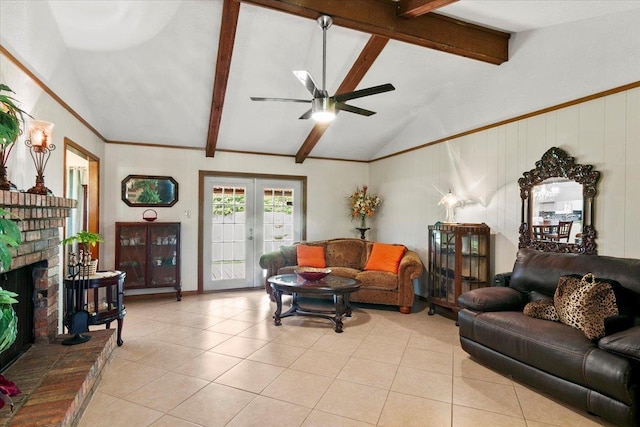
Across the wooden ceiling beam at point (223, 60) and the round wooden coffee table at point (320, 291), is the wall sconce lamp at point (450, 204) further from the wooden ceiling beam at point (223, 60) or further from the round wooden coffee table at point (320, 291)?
the wooden ceiling beam at point (223, 60)

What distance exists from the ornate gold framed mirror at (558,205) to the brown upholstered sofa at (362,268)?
150 centimetres

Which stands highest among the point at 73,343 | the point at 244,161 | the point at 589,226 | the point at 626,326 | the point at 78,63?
the point at 78,63

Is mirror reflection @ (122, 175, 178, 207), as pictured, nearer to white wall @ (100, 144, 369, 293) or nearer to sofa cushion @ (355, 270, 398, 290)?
white wall @ (100, 144, 369, 293)

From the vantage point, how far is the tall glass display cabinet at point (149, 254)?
5.13 meters

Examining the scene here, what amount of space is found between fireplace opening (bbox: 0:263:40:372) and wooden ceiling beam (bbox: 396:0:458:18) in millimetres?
3770

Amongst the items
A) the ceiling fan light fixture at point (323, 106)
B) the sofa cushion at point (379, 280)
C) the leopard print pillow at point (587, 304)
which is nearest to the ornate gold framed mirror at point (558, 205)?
the leopard print pillow at point (587, 304)

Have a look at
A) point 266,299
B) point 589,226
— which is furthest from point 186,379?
point 589,226

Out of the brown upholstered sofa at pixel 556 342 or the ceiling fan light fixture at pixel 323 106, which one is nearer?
the brown upholstered sofa at pixel 556 342

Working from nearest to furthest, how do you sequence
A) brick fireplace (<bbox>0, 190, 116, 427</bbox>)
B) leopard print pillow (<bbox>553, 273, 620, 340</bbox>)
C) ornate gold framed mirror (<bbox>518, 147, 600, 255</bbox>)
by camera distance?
brick fireplace (<bbox>0, 190, 116, 427</bbox>) < leopard print pillow (<bbox>553, 273, 620, 340</bbox>) < ornate gold framed mirror (<bbox>518, 147, 600, 255</bbox>)

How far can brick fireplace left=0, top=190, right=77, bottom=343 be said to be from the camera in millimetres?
2303

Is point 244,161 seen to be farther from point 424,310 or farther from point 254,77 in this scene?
point 424,310

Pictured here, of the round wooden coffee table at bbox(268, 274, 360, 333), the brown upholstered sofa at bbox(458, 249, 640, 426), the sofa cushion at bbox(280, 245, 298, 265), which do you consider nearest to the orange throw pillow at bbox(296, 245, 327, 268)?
the sofa cushion at bbox(280, 245, 298, 265)

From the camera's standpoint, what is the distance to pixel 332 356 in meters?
3.27

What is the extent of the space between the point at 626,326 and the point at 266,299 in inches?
172
